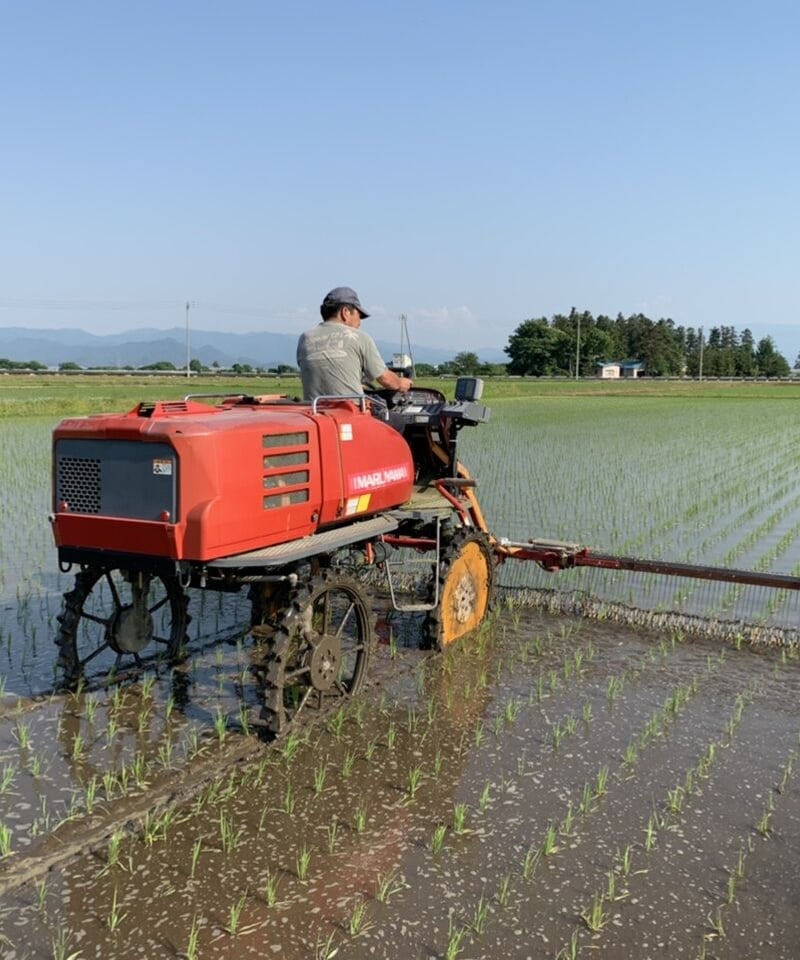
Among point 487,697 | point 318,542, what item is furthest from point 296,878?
point 487,697

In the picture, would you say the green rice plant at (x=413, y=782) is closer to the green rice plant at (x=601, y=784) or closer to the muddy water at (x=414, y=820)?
the muddy water at (x=414, y=820)

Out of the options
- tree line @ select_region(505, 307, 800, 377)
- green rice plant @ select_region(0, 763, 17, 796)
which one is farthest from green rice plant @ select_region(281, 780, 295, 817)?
tree line @ select_region(505, 307, 800, 377)

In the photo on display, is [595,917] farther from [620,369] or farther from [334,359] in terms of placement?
[620,369]

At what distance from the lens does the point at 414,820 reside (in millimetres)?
3287

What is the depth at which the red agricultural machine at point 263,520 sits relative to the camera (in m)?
3.46

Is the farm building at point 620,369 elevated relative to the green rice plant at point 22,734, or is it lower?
elevated

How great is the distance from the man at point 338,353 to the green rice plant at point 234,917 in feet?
8.86

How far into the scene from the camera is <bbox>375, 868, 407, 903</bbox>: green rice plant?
9.06 feet

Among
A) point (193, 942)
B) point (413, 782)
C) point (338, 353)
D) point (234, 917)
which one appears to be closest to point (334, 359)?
point (338, 353)

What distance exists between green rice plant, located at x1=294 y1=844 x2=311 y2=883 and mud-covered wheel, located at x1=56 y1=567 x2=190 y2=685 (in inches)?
63.0

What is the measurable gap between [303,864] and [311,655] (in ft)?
4.01

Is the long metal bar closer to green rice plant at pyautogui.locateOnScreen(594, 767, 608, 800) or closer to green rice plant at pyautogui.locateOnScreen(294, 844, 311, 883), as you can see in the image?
green rice plant at pyautogui.locateOnScreen(594, 767, 608, 800)

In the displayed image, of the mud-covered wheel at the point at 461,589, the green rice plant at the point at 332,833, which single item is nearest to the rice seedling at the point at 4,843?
the green rice plant at the point at 332,833

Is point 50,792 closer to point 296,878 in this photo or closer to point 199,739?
point 199,739
